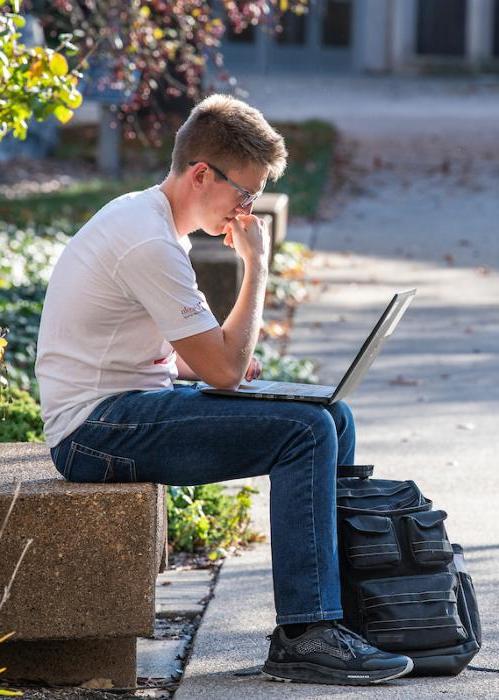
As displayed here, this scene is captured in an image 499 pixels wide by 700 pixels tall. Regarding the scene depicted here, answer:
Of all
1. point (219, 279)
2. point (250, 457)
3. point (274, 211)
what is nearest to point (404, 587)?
point (250, 457)

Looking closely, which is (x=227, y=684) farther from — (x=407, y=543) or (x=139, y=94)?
(x=139, y=94)

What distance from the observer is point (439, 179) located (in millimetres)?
15734

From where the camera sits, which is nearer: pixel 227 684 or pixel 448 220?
pixel 227 684

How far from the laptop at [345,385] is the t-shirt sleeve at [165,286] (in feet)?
0.78

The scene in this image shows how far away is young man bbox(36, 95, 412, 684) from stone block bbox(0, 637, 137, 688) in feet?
1.33

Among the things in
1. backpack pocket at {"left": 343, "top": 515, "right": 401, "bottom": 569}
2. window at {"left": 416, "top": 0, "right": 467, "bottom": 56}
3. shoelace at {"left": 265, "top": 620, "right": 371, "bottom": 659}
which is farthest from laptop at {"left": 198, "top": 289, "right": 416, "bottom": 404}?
window at {"left": 416, "top": 0, "right": 467, "bottom": 56}

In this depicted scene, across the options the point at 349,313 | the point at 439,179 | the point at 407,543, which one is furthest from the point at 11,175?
the point at 407,543

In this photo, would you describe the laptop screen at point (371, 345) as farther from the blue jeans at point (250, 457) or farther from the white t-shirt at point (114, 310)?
the white t-shirt at point (114, 310)

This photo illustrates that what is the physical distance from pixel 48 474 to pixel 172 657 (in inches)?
26.0

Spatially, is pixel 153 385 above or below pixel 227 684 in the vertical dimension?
above

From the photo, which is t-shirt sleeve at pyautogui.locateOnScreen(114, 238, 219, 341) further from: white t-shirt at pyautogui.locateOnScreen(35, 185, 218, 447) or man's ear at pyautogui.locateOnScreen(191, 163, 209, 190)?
man's ear at pyautogui.locateOnScreen(191, 163, 209, 190)

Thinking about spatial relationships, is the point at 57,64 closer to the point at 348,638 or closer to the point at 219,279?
the point at 348,638

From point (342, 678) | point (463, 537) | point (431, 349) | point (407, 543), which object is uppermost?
point (407, 543)

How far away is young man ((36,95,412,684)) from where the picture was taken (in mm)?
3547
